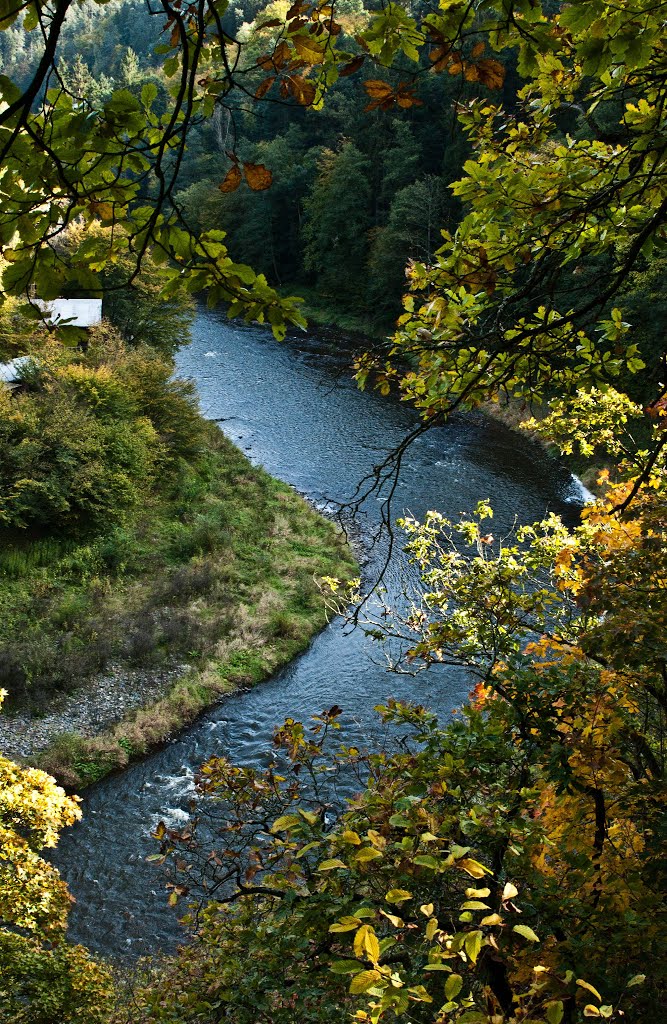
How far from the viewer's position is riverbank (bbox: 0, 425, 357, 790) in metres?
11.9

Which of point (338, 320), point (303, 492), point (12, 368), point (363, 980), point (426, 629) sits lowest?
point (363, 980)

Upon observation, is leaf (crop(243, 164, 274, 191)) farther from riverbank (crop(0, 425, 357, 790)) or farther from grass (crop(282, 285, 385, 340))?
grass (crop(282, 285, 385, 340))

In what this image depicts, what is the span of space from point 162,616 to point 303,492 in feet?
22.1

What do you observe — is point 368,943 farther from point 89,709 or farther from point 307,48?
point 89,709

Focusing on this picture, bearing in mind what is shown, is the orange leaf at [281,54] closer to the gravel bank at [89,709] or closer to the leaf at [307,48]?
the leaf at [307,48]

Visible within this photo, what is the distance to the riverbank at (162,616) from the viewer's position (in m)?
11.9

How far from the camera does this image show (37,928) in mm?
5734

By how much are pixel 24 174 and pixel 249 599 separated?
46.9 feet

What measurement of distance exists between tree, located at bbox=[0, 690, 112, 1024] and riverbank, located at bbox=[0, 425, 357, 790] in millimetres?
5220

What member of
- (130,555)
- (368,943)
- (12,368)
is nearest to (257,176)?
(368,943)

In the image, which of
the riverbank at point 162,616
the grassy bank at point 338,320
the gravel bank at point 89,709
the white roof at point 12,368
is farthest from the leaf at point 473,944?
the grassy bank at point 338,320

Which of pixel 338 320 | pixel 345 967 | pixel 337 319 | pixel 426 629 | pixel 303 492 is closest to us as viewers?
pixel 345 967

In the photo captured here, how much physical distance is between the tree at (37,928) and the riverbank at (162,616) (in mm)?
5220

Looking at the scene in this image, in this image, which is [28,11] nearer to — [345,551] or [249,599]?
[249,599]
